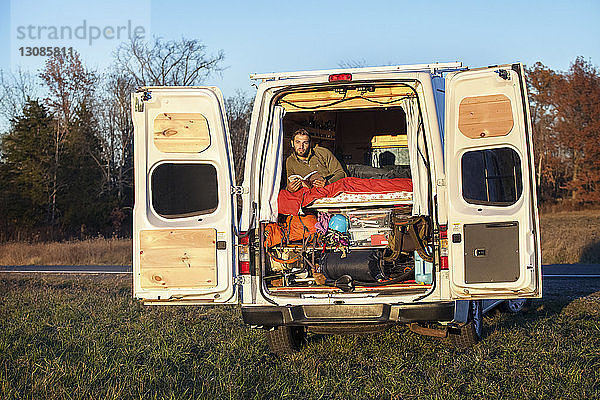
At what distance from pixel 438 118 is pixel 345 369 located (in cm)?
234

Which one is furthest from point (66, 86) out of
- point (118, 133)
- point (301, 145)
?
point (301, 145)

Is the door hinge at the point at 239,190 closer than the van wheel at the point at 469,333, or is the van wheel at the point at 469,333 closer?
the door hinge at the point at 239,190

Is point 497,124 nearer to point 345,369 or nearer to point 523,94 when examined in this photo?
point 523,94

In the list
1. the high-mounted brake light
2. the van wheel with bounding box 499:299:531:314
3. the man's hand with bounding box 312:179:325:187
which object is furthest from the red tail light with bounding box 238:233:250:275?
the van wheel with bounding box 499:299:531:314

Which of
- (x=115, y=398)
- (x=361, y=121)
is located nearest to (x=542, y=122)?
(x=361, y=121)

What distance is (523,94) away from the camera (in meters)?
6.40

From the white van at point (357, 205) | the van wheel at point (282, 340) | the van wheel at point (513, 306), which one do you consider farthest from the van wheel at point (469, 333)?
the van wheel at point (513, 306)

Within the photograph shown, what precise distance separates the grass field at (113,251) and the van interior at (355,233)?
11.0 meters

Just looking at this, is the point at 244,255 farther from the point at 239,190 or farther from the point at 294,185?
the point at 294,185

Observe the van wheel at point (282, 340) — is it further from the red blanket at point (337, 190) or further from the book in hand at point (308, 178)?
the book in hand at point (308, 178)

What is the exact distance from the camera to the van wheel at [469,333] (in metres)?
7.41

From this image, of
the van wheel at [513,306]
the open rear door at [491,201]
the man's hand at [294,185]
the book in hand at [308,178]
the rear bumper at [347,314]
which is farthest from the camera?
the van wheel at [513,306]

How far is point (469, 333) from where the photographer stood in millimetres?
7457

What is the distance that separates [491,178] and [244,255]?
2.39 metres
